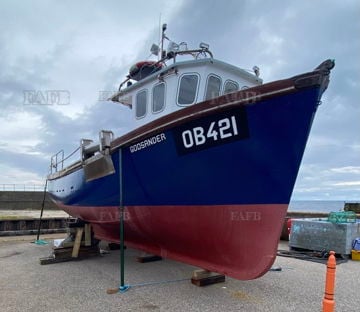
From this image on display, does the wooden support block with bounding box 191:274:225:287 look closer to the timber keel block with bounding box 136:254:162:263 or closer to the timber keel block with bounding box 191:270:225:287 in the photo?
the timber keel block with bounding box 191:270:225:287

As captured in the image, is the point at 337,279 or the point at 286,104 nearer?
the point at 286,104

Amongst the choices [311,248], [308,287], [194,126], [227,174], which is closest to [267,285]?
[308,287]

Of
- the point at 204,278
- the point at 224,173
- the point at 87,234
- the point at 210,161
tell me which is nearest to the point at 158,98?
the point at 210,161

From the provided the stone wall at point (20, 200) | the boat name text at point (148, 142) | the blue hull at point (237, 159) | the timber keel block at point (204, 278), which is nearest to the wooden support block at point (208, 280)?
the timber keel block at point (204, 278)

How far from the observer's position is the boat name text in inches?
188

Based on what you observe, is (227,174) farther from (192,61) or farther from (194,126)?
(192,61)

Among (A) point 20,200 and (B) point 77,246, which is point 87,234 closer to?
(B) point 77,246

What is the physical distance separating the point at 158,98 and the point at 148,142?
1.13 metres

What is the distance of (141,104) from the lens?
623 cm

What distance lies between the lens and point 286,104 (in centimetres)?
372

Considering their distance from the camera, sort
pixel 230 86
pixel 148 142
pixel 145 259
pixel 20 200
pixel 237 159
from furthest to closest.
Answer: pixel 20 200 < pixel 145 259 < pixel 230 86 < pixel 148 142 < pixel 237 159

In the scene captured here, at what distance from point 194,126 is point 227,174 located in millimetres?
775

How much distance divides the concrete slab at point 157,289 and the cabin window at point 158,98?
2.95 m

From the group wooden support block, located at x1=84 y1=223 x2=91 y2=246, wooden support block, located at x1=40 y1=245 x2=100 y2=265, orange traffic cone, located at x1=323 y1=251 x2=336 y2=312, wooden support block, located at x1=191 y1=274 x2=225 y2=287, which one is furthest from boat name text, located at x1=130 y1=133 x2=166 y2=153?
wooden support block, located at x1=40 y1=245 x2=100 y2=265
